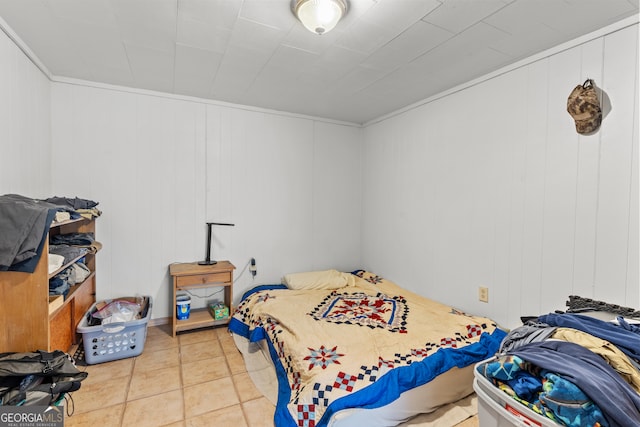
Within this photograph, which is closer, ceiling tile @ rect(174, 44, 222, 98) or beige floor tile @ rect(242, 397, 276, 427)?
beige floor tile @ rect(242, 397, 276, 427)

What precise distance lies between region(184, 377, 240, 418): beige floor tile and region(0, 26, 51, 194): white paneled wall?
1.63 m

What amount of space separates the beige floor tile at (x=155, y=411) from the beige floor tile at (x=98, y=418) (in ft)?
0.13

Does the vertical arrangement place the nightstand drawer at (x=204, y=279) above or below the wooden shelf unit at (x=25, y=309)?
below

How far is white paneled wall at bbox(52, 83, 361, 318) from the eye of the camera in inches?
103

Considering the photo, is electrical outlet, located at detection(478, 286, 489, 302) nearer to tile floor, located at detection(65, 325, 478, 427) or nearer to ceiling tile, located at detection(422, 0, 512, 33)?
tile floor, located at detection(65, 325, 478, 427)

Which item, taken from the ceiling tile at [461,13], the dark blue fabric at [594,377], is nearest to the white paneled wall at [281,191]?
the ceiling tile at [461,13]

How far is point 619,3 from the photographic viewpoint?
146cm

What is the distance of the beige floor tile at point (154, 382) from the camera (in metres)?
1.90

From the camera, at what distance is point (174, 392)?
1909mm

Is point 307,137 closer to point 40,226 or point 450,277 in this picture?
point 450,277

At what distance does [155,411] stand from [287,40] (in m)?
2.31

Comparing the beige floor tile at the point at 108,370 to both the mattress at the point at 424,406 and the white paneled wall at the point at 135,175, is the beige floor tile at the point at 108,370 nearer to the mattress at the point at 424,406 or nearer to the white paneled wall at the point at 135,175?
the white paneled wall at the point at 135,175

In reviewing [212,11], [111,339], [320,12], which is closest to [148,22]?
[212,11]

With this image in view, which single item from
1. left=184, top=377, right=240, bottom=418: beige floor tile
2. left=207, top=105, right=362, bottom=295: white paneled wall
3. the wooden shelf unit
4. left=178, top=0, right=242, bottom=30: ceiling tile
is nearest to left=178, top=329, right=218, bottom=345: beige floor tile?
left=207, top=105, right=362, bottom=295: white paneled wall
